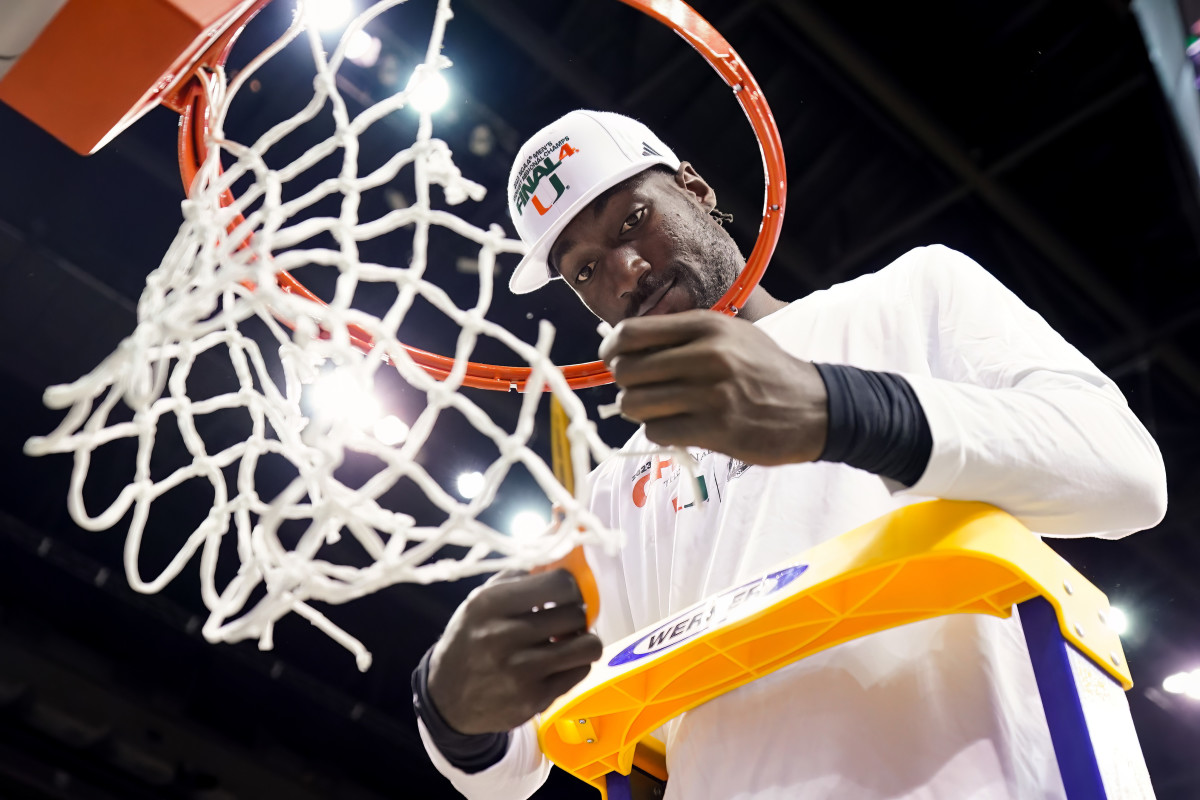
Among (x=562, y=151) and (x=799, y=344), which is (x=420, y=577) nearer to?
(x=799, y=344)

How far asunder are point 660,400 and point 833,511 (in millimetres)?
425

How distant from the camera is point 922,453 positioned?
0.90 metres

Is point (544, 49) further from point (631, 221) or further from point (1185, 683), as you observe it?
point (1185, 683)

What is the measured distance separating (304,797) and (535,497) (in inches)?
61.6

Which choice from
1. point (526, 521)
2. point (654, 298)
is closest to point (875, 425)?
point (654, 298)

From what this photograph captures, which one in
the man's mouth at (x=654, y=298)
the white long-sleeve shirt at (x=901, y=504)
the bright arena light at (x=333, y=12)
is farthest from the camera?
the man's mouth at (x=654, y=298)

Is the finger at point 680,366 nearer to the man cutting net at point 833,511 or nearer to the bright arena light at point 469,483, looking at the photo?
the man cutting net at point 833,511

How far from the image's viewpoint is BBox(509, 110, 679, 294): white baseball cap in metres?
1.71

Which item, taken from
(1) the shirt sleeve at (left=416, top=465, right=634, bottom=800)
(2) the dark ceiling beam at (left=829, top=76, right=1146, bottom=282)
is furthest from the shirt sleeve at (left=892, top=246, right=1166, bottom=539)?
(2) the dark ceiling beam at (left=829, top=76, right=1146, bottom=282)

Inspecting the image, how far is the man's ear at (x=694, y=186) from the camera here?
1884 mm

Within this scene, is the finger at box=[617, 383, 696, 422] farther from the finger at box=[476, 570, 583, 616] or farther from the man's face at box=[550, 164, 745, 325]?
the man's face at box=[550, 164, 745, 325]

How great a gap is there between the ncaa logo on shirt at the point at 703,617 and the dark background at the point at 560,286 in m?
1.32

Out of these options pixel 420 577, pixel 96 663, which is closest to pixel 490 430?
pixel 420 577

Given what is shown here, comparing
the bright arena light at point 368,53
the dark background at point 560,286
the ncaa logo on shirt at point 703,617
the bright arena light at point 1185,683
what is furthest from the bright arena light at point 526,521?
the bright arena light at point 1185,683
